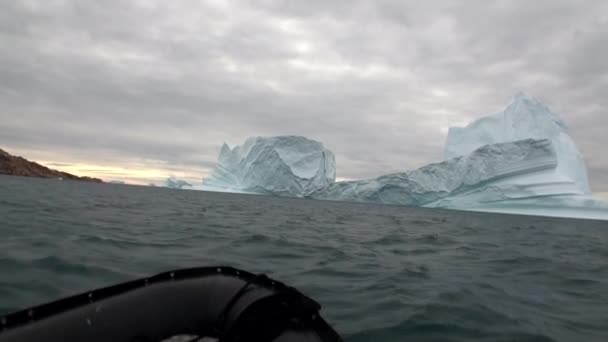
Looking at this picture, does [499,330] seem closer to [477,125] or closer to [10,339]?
[10,339]

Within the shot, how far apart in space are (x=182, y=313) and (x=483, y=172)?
46235mm

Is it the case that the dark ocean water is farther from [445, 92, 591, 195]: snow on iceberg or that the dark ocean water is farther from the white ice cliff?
[445, 92, 591, 195]: snow on iceberg

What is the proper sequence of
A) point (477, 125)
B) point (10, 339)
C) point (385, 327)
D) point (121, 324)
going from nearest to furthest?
1. point (10, 339)
2. point (121, 324)
3. point (385, 327)
4. point (477, 125)

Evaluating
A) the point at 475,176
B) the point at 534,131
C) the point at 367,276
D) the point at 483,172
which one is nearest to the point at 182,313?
the point at 367,276

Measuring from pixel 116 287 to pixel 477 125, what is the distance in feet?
183

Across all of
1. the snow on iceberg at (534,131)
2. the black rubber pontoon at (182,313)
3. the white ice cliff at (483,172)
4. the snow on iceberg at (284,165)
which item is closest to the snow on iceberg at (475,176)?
the white ice cliff at (483,172)

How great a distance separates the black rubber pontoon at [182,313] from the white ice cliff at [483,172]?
45.3 metres

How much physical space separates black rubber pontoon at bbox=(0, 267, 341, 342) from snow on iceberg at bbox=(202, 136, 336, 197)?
50785 mm

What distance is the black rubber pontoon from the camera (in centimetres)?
220

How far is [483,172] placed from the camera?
43750mm

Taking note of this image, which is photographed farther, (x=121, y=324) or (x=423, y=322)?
(x=423, y=322)

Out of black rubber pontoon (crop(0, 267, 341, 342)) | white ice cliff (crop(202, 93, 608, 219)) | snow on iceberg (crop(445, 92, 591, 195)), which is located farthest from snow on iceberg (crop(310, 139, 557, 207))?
black rubber pontoon (crop(0, 267, 341, 342))

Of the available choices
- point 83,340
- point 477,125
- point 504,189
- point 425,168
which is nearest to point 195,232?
point 83,340

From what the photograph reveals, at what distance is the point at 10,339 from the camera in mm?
2023
